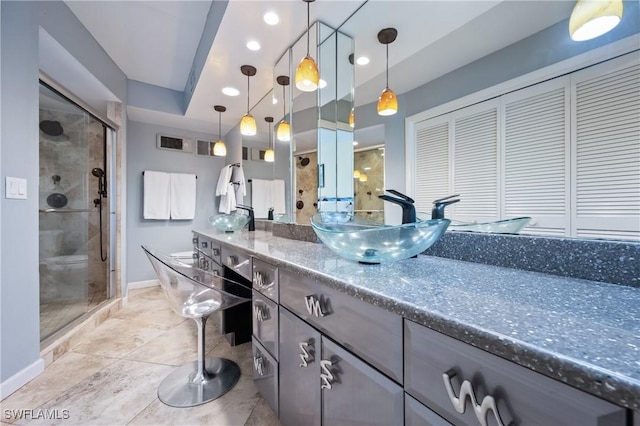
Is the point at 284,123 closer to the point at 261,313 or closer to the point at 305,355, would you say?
the point at 261,313

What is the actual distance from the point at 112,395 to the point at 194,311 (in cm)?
67

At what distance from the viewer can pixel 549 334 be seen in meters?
0.38

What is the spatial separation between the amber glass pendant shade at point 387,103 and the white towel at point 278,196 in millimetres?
1211

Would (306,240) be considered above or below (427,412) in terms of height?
above

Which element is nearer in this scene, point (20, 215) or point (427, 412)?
point (427, 412)

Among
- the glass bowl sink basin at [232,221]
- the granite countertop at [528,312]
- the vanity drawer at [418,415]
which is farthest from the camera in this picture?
the glass bowl sink basin at [232,221]

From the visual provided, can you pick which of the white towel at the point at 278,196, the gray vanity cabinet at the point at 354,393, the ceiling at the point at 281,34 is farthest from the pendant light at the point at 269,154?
the gray vanity cabinet at the point at 354,393

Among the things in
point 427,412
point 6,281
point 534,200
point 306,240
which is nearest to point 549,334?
point 427,412

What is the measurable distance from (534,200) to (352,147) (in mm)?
983

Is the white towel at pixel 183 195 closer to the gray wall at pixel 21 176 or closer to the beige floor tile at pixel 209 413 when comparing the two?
the gray wall at pixel 21 176

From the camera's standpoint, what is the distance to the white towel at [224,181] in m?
3.68

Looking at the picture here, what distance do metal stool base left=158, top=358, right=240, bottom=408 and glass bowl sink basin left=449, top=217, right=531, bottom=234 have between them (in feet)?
5.00

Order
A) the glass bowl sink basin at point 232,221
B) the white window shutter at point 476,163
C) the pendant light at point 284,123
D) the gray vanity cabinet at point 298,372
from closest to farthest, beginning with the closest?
1. the gray vanity cabinet at point 298,372
2. the white window shutter at point 476,163
3. the pendant light at point 284,123
4. the glass bowl sink basin at point 232,221

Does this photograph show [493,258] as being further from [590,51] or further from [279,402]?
[279,402]
